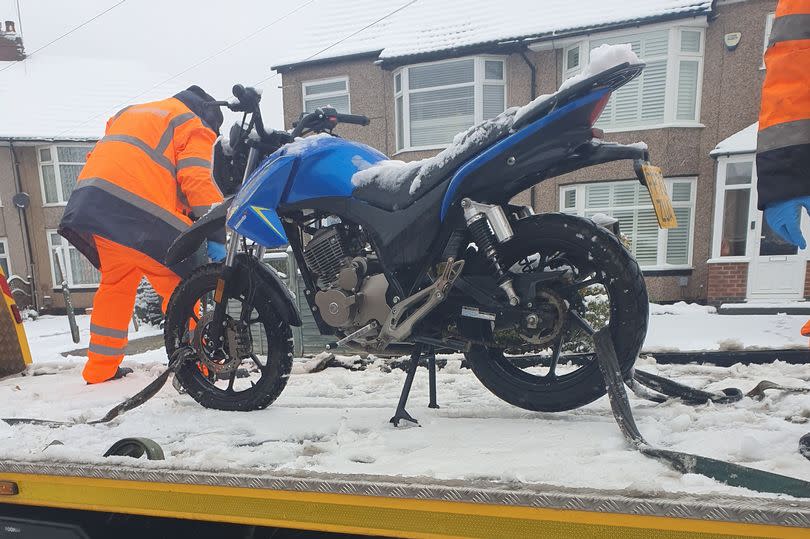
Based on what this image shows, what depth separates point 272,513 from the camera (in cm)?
126

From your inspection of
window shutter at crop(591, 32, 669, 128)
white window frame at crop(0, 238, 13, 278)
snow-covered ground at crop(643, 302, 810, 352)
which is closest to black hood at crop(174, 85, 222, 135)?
snow-covered ground at crop(643, 302, 810, 352)

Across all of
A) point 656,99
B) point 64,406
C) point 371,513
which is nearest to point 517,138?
point 371,513

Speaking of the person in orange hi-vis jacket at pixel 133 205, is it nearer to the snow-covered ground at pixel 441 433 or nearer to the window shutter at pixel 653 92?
the snow-covered ground at pixel 441 433

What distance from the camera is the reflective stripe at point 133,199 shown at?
285 centimetres

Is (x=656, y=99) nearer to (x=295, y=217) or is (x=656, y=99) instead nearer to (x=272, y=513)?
(x=295, y=217)

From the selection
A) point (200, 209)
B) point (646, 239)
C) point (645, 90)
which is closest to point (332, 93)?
point (645, 90)

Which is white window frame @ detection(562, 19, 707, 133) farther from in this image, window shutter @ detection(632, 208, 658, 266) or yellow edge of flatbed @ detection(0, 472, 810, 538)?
yellow edge of flatbed @ detection(0, 472, 810, 538)

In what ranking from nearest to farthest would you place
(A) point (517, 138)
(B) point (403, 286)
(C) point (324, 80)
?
(A) point (517, 138)
(B) point (403, 286)
(C) point (324, 80)

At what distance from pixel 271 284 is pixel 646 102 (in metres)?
10.2

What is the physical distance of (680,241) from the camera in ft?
33.5

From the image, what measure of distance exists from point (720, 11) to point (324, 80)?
846 centimetres

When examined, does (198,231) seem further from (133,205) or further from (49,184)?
(49,184)

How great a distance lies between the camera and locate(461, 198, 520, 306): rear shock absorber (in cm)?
166

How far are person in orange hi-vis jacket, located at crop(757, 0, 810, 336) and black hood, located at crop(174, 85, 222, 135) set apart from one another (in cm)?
293
